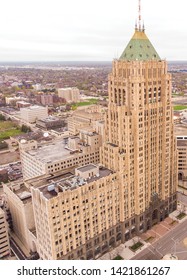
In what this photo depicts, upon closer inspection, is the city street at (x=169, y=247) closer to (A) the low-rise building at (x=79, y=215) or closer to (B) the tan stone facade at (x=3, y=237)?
(A) the low-rise building at (x=79, y=215)

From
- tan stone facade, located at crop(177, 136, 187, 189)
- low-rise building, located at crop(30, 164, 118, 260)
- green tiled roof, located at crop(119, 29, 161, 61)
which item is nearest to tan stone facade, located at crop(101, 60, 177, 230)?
green tiled roof, located at crop(119, 29, 161, 61)

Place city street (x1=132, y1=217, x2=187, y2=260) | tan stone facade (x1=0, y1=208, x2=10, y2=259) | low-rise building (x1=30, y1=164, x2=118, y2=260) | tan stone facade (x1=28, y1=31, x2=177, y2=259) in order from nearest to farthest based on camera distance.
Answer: low-rise building (x1=30, y1=164, x2=118, y2=260), tan stone facade (x1=28, y1=31, x2=177, y2=259), city street (x1=132, y1=217, x2=187, y2=260), tan stone facade (x1=0, y1=208, x2=10, y2=259)

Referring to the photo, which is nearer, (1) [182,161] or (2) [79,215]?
(2) [79,215]

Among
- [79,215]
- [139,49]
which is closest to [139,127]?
[139,49]

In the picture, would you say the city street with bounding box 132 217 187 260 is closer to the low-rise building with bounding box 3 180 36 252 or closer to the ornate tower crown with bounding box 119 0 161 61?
the low-rise building with bounding box 3 180 36 252

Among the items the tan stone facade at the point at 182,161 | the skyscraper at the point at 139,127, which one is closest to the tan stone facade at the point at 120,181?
the skyscraper at the point at 139,127

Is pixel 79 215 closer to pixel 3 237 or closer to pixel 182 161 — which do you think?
pixel 3 237

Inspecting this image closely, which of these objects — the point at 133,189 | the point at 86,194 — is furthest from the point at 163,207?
the point at 86,194
